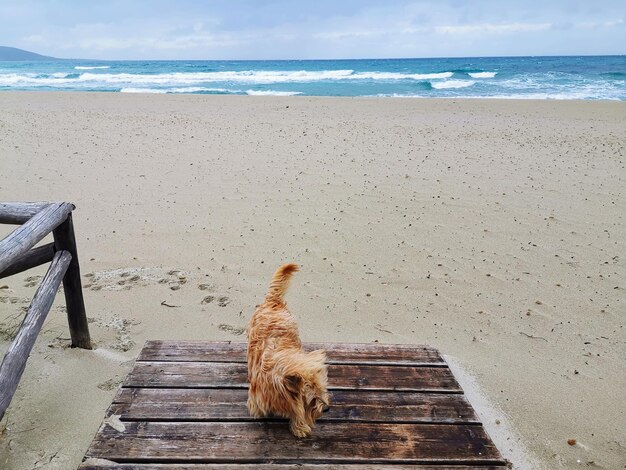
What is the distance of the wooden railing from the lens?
8.80ft

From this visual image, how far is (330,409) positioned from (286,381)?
0.45 m

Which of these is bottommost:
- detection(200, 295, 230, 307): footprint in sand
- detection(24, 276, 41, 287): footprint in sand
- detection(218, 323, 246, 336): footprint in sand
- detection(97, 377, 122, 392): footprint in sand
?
detection(218, 323, 246, 336): footprint in sand

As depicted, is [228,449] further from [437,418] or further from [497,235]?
[497,235]

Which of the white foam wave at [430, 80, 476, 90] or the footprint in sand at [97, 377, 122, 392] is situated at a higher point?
the white foam wave at [430, 80, 476, 90]

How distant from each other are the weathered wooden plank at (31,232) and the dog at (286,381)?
1.41 m

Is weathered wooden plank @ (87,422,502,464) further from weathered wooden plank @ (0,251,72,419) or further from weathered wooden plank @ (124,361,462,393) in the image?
weathered wooden plank @ (0,251,72,419)

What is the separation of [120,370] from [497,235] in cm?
495

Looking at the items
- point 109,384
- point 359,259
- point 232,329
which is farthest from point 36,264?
point 359,259

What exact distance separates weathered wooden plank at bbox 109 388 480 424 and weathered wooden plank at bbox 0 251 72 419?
567 mm

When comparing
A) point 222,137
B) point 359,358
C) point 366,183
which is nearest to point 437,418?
point 359,358

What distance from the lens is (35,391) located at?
3541 millimetres

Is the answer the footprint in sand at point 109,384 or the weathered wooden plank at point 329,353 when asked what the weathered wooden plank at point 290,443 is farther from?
the footprint in sand at point 109,384

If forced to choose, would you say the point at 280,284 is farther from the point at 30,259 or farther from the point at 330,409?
the point at 30,259

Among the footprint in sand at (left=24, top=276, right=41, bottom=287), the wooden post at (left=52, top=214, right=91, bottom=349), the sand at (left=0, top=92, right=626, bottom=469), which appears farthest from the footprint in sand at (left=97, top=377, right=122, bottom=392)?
the footprint in sand at (left=24, top=276, right=41, bottom=287)
